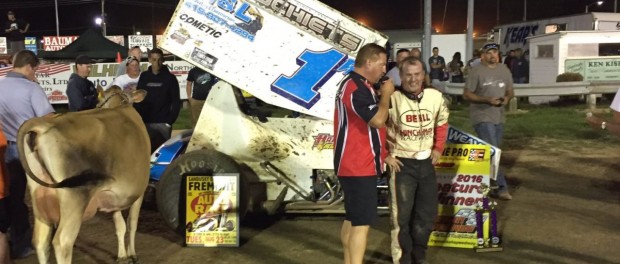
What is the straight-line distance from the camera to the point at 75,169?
5.29 m

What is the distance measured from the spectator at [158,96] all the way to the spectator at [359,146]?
13.4 feet

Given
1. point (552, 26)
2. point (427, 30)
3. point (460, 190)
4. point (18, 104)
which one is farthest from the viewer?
point (552, 26)

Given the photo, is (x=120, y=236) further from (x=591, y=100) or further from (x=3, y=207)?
(x=591, y=100)

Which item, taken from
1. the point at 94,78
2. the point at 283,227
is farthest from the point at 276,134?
the point at 94,78

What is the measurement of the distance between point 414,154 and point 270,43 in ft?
6.19

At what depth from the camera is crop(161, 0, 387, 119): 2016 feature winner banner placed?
6.71 m

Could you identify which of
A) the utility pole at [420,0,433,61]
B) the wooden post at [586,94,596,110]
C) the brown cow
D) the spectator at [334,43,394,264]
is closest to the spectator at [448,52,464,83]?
the wooden post at [586,94,596,110]

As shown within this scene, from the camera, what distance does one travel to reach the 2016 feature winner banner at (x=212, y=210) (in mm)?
6883

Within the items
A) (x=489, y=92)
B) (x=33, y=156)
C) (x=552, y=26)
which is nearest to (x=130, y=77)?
(x=33, y=156)

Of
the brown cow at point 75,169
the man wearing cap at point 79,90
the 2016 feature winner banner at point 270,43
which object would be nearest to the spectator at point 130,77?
the man wearing cap at point 79,90

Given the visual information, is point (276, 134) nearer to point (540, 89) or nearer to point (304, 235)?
point (304, 235)

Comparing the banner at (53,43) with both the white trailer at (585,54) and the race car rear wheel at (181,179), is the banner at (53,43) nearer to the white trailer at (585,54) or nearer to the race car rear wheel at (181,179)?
the white trailer at (585,54)

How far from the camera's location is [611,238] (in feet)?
22.8

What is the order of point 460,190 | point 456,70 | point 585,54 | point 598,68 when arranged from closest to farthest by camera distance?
point 460,190
point 598,68
point 585,54
point 456,70
